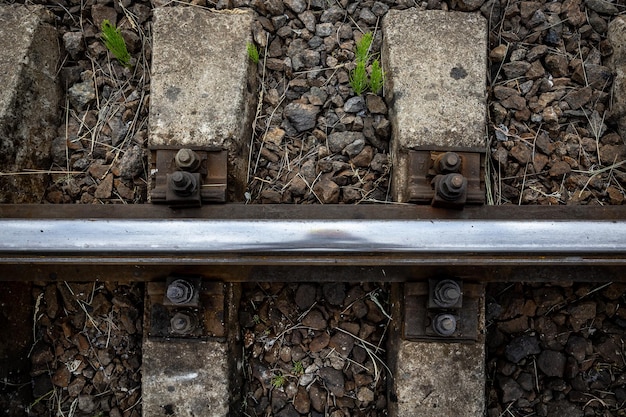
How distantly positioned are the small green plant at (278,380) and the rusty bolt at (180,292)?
628 millimetres

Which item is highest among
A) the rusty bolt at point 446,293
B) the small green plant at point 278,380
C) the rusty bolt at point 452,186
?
the rusty bolt at point 452,186

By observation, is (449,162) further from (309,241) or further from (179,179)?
(179,179)

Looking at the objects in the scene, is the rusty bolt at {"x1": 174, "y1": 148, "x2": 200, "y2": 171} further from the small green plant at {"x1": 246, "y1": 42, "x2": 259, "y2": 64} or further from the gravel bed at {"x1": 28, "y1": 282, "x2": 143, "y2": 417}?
the gravel bed at {"x1": 28, "y1": 282, "x2": 143, "y2": 417}

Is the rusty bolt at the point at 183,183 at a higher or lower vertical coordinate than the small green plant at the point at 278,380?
higher

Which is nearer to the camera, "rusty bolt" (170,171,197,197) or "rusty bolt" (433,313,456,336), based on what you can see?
"rusty bolt" (170,171,197,197)

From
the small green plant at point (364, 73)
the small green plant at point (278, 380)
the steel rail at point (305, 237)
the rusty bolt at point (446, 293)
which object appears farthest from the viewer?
the small green plant at point (278, 380)

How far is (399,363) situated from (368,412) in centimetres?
34

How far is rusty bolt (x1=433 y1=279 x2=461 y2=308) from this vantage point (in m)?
2.15

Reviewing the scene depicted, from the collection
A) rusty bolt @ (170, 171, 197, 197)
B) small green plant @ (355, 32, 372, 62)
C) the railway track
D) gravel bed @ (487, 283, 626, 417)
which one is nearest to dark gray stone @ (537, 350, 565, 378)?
gravel bed @ (487, 283, 626, 417)

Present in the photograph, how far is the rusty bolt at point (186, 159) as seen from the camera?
2.11 meters

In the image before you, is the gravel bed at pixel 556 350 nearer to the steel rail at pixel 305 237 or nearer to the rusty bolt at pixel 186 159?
the steel rail at pixel 305 237

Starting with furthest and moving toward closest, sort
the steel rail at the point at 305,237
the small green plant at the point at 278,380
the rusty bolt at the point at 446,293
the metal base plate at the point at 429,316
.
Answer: the small green plant at the point at 278,380 → the metal base plate at the point at 429,316 → the rusty bolt at the point at 446,293 → the steel rail at the point at 305,237

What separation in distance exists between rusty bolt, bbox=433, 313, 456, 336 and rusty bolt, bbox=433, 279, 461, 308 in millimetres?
56

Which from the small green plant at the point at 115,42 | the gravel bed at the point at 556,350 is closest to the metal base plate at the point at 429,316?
the gravel bed at the point at 556,350
